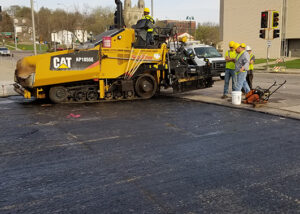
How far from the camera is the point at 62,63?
1040 cm

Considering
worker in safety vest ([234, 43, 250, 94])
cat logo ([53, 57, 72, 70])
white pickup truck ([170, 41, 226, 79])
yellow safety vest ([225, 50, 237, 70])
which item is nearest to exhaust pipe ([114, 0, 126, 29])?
cat logo ([53, 57, 72, 70])

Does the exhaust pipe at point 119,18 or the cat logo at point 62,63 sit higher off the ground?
the exhaust pipe at point 119,18

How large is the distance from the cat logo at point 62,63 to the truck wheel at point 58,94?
0.73 metres

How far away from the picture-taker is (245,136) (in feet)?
22.6

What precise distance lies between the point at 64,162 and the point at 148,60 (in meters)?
7.00

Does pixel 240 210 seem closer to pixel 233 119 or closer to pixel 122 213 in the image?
pixel 122 213

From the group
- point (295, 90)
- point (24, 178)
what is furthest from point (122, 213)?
point (295, 90)

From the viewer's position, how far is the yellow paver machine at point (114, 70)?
34.2ft

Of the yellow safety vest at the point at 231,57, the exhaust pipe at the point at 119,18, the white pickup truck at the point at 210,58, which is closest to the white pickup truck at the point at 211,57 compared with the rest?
the white pickup truck at the point at 210,58

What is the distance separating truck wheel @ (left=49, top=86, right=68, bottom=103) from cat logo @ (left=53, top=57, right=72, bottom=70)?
725 millimetres

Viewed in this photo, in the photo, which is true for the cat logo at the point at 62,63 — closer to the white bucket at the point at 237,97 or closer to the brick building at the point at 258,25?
the white bucket at the point at 237,97

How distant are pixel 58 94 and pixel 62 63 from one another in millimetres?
1044

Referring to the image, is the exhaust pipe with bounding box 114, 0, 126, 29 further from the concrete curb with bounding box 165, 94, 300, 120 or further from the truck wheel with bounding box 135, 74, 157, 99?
the concrete curb with bounding box 165, 94, 300, 120

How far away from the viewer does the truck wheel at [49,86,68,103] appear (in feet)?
35.3
